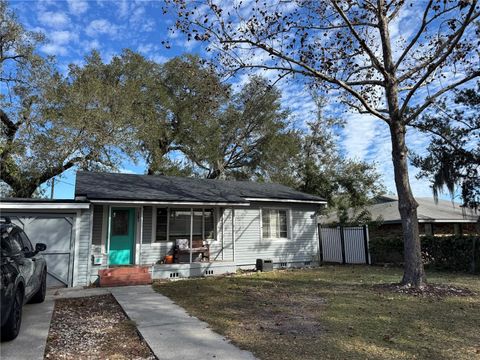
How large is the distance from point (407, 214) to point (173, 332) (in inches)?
279

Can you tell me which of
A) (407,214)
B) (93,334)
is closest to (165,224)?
(93,334)

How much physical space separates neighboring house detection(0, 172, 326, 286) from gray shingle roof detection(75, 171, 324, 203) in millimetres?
33

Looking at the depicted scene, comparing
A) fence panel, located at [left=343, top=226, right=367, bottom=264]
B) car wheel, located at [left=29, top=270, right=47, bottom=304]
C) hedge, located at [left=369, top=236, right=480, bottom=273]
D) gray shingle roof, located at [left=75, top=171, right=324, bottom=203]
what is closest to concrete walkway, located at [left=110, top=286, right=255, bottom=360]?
car wheel, located at [left=29, top=270, right=47, bottom=304]

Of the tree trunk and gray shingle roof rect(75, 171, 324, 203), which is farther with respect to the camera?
gray shingle roof rect(75, 171, 324, 203)

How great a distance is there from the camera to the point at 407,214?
10125mm

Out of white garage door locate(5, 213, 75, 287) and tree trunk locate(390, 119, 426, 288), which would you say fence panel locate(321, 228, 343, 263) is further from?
white garage door locate(5, 213, 75, 287)

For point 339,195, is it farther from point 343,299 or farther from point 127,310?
point 127,310

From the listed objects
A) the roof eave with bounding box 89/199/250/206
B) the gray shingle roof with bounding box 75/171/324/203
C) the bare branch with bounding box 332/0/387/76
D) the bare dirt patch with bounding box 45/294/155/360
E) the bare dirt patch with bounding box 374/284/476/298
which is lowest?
the bare dirt patch with bounding box 45/294/155/360

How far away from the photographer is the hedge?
44.9ft

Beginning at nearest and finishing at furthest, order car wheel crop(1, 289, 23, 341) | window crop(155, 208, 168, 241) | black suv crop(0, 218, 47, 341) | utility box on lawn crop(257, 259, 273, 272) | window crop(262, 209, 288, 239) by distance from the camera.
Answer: black suv crop(0, 218, 47, 341), car wheel crop(1, 289, 23, 341), window crop(155, 208, 168, 241), utility box on lawn crop(257, 259, 273, 272), window crop(262, 209, 288, 239)

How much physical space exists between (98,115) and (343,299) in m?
14.9

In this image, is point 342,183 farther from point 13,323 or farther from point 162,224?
point 13,323

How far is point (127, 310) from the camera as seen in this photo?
7.49m

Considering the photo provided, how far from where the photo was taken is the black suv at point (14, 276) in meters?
5.00
